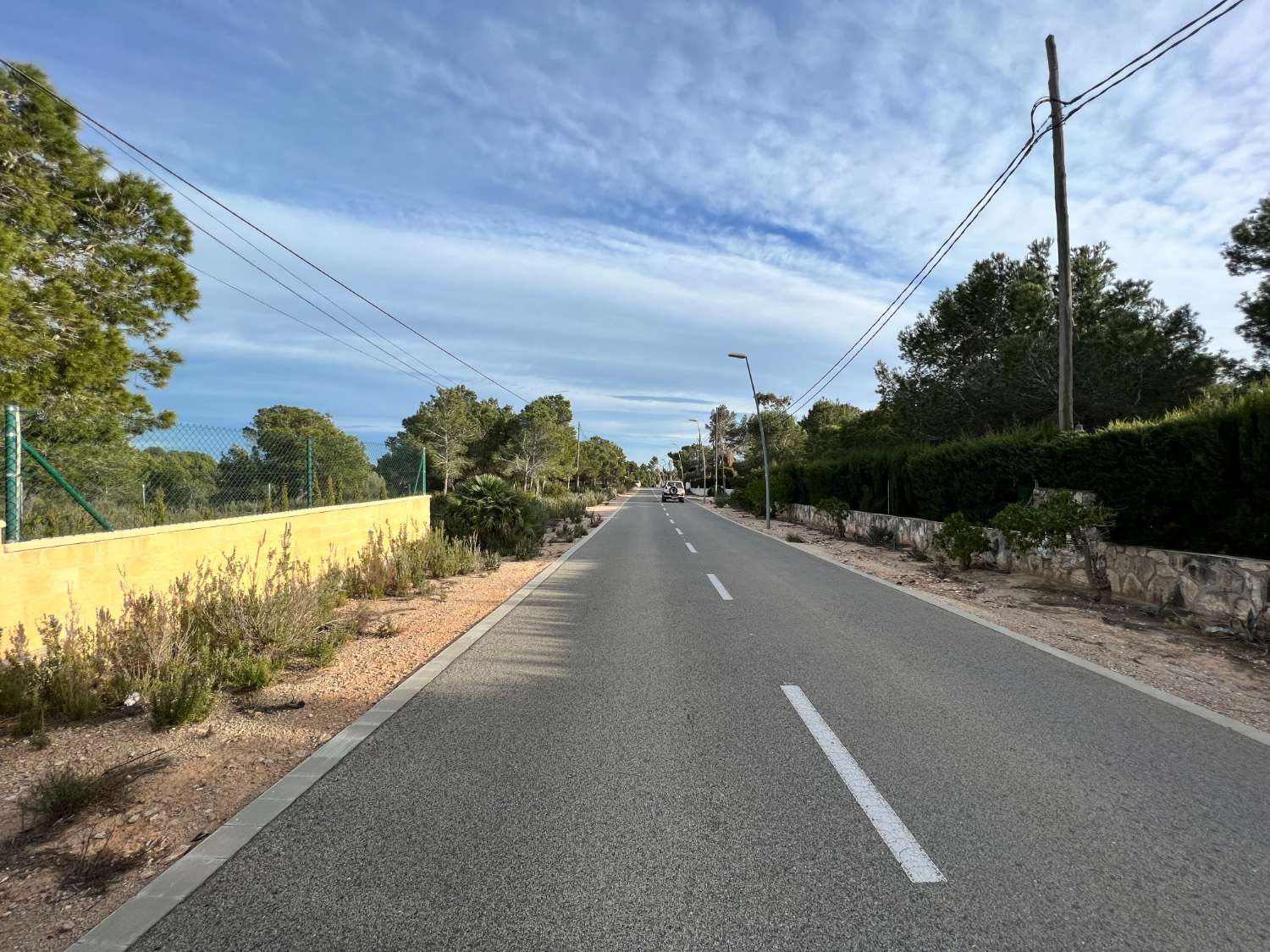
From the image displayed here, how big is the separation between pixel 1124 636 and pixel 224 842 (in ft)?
28.6

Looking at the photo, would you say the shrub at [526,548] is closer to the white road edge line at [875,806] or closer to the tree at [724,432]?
the white road edge line at [875,806]

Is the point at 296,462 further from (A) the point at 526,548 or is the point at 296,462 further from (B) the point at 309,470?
(A) the point at 526,548

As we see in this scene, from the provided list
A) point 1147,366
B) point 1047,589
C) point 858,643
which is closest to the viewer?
point 858,643

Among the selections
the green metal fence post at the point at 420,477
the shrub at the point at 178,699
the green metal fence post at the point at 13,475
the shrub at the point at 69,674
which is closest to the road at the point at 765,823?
the shrub at the point at 178,699

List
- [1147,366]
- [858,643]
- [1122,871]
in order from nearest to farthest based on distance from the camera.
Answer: [1122,871] → [858,643] → [1147,366]

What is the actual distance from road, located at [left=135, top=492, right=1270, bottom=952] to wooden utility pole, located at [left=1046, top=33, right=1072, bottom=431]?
9005 mm

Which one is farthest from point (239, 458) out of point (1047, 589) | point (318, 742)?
point (1047, 589)

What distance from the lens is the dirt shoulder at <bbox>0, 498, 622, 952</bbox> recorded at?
2562 millimetres

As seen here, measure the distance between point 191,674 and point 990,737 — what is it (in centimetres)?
568

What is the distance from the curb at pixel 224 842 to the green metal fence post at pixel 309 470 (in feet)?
17.1

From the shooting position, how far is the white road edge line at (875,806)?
106 inches

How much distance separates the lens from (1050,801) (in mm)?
3326

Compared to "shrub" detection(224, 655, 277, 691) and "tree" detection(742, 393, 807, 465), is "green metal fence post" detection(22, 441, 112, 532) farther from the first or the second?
"tree" detection(742, 393, 807, 465)

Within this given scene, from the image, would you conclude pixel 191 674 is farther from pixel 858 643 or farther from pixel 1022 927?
pixel 858 643
